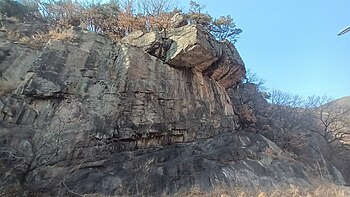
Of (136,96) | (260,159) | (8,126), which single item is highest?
(136,96)

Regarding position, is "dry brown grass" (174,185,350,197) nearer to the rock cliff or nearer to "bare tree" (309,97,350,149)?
the rock cliff

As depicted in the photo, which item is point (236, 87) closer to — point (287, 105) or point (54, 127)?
point (287, 105)

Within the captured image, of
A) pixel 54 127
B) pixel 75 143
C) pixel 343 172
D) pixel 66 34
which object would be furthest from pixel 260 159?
pixel 343 172

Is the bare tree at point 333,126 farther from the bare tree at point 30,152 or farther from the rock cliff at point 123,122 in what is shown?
the bare tree at point 30,152

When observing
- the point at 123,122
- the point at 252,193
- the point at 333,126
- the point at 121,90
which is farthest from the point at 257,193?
the point at 333,126

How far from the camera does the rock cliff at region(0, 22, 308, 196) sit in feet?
30.0

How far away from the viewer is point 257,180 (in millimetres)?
11109

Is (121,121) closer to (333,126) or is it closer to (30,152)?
(30,152)

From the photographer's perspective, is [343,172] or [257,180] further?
[343,172]

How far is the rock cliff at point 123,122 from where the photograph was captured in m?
9.15

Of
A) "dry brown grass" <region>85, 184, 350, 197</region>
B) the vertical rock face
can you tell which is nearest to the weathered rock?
the vertical rock face

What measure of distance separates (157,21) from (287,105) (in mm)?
15728

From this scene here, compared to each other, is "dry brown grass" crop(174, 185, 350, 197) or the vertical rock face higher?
the vertical rock face

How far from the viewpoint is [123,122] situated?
10.9 m
